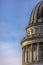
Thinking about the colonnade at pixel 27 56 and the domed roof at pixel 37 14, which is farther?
the domed roof at pixel 37 14

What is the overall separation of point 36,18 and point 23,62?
385 inches

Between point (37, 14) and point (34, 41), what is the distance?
6.95 meters

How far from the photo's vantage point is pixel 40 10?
332 ft

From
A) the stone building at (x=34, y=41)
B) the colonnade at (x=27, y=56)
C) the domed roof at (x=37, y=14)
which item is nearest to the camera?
the stone building at (x=34, y=41)

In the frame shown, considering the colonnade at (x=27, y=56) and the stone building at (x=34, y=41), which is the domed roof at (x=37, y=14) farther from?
the colonnade at (x=27, y=56)

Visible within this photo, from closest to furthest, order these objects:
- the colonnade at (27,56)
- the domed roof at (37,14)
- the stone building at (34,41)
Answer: the stone building at (34,41), the colonnade at (27,56), the domed roof at (37,14)

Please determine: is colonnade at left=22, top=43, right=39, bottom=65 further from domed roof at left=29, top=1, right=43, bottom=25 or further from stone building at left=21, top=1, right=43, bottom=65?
domed roof at left=29, top=1, right=43, bottom=25

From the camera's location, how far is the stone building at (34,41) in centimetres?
9700

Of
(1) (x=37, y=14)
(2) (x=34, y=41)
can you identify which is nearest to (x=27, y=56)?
(2) (x=34, y=41)

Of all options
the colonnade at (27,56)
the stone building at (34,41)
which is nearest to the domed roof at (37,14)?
the stone building at (34,41)

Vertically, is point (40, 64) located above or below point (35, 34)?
below

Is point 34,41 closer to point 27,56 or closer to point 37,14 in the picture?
point 27,56

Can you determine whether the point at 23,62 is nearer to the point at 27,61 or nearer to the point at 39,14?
the point at 27,61

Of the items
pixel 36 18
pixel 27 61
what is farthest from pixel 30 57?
pixel 36 18
